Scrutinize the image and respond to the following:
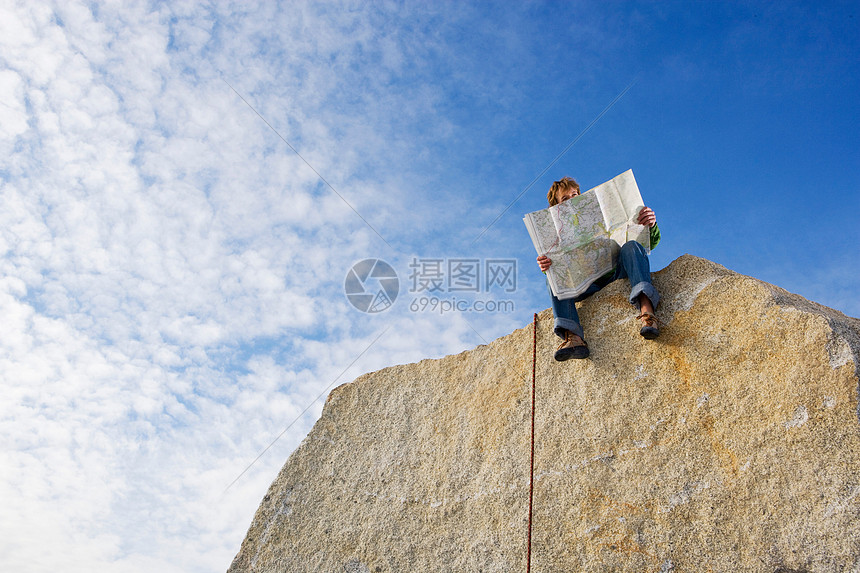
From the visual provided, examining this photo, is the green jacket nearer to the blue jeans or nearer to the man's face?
the blue jeans

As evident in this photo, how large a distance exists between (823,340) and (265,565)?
2988mm

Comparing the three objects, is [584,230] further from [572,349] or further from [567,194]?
[572,349]

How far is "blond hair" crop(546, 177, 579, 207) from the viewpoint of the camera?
3.73m

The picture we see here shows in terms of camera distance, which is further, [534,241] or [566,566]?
[534,241]

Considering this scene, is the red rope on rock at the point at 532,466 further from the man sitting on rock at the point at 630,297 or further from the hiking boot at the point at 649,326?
the hiking boot at the point at 649,326

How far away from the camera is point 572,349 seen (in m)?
3.21

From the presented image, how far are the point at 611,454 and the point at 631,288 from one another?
2.82 feet

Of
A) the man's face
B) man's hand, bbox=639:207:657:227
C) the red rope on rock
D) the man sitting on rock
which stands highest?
the man's face

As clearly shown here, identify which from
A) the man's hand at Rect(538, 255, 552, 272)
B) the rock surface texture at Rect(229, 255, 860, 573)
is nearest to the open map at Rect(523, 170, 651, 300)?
the man's hand at Rect(538, 255, 552, 272)

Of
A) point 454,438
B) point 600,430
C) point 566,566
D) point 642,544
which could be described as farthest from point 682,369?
point 454,438

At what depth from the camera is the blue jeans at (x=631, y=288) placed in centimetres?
313

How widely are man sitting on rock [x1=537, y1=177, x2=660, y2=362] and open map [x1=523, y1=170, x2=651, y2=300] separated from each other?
0.17 feet

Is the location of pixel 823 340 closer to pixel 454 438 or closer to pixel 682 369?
pixel 682 369

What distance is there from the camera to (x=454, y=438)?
3.48 metres
